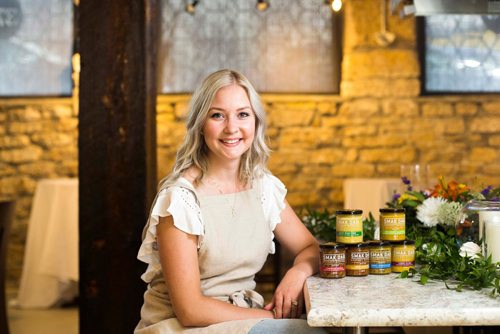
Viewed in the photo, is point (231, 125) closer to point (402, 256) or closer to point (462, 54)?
point (402, 256)

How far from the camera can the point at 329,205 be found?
21.9 feet

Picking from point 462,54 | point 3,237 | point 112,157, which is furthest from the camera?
point 462,54

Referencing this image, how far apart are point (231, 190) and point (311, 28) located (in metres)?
4.40

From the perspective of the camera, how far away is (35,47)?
656 centimetres

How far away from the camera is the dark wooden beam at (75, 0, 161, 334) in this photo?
10.4 feet

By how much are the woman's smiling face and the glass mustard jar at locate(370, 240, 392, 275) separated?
50 centimetres

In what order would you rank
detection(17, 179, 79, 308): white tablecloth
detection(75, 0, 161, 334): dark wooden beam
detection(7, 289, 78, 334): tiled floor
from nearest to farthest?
detection(75, 0, 161, 334): dark wooden beam, detection(7, 289, 78, 334): tiled floor, detection(17, 179, 79, 308): white tablecloth

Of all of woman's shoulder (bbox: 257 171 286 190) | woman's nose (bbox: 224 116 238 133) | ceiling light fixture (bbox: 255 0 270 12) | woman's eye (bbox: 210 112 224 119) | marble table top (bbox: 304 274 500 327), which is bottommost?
marble table top (bbox: 304 274 500 327)

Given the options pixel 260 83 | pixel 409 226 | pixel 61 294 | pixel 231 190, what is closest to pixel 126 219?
pixel 231 190

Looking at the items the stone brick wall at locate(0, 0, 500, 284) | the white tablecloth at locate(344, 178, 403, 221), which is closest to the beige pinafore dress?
the white tablecloth at locate(344, 178, 403, 221)

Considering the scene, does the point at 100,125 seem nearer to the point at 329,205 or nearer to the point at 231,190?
the point at 231,190

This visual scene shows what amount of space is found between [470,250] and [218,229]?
0.72 meters

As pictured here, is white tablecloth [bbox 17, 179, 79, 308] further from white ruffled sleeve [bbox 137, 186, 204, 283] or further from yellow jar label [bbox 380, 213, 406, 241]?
yellow jar label [bbox 380, 213, 406, 241]

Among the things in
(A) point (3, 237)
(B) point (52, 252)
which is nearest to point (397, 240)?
(A) point (3, 237)
